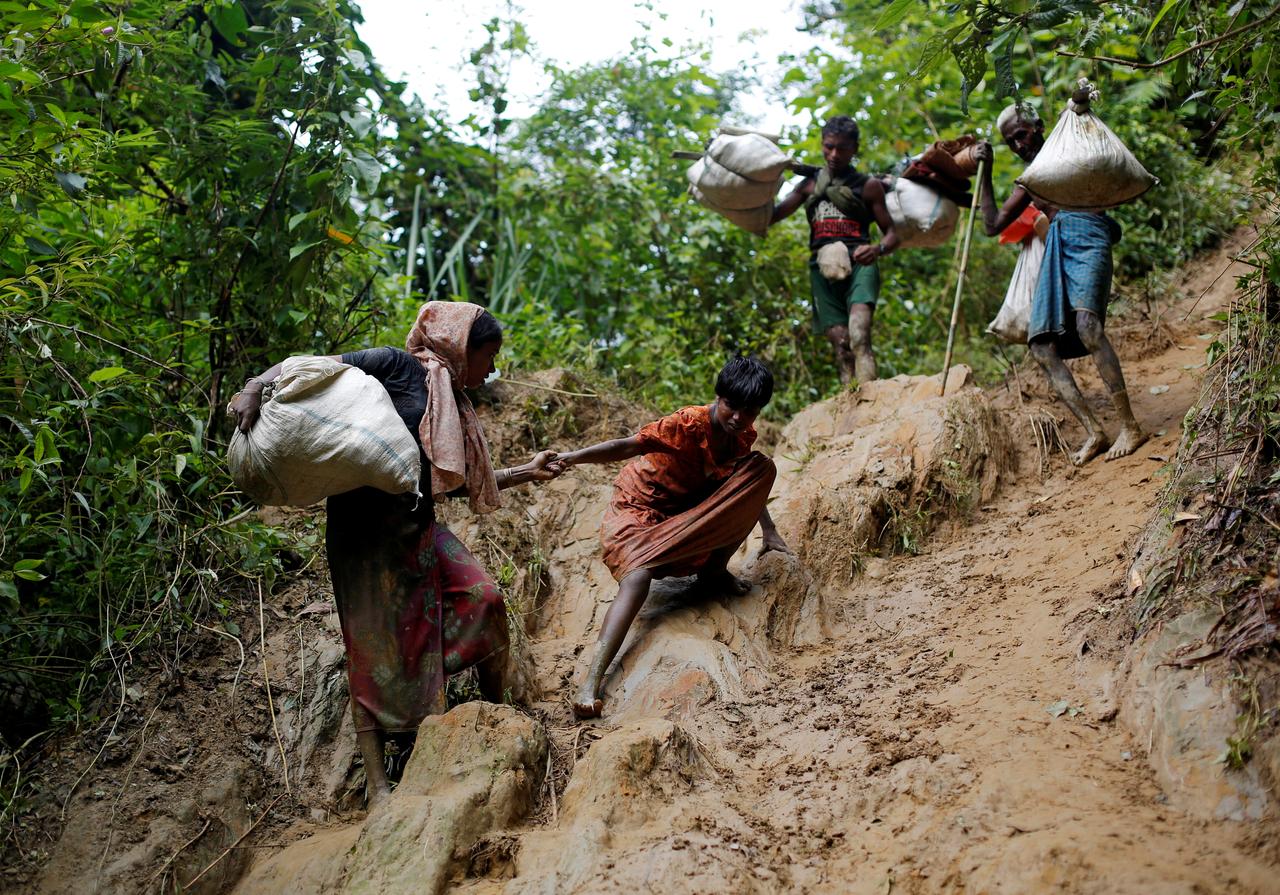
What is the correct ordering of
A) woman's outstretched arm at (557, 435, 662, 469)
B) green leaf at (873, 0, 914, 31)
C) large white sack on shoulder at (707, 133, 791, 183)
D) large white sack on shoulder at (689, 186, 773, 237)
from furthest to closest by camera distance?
large white sack on shoulder at (689, 186, 773, 237) < large white sack on shoulder at (707, 133, 791, 183) < woman's outstretched arm at (557, 435, 662, 469) < green leaf at (873, 0, 914, 31)

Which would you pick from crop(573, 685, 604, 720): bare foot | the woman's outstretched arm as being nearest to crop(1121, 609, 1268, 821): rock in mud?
crop(573, 685, 604, 720): bare foot

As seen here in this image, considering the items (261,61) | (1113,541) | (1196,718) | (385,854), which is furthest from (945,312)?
(385,854)

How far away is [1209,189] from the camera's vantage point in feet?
25.8

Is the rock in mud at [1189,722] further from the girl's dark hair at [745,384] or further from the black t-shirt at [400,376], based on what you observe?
the black t-shirt at [400,376]

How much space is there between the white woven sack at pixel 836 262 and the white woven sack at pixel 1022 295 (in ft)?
3.03

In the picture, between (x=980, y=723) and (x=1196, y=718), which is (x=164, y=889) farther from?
(x=1196, y=718)

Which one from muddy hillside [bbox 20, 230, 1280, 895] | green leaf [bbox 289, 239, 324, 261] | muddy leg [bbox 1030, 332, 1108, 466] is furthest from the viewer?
muddy leg [bbox 1030, 332, 1108, 466]

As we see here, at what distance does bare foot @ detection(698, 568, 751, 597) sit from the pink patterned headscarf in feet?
3.38

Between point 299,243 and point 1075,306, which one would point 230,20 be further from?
point 1075,306

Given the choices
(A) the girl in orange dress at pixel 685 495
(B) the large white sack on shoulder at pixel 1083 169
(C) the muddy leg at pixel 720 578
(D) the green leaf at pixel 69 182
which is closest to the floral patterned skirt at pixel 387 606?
(A) the girl in orange dress at pixel 685 495

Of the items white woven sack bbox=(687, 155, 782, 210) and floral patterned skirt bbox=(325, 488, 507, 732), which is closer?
floral patterned skirt bbox=(325, 488, 507, 732)

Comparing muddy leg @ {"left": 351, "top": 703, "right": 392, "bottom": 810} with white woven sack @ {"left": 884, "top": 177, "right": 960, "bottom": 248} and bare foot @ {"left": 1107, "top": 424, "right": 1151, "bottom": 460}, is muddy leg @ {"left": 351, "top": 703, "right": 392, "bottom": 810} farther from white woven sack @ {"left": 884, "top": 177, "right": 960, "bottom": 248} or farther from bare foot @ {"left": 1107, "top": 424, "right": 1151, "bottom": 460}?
white woven sack @ {"left": 884, "top": 177, "right": 960, "bottom": 248}

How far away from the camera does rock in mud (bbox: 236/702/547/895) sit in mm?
2893

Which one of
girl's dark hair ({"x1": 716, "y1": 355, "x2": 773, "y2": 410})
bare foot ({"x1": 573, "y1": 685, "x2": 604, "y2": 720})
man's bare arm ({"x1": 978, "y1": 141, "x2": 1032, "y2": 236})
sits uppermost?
man's bare arm ({"x1": 978, "y1": 141, "x2": 1032, "y2": 236})
